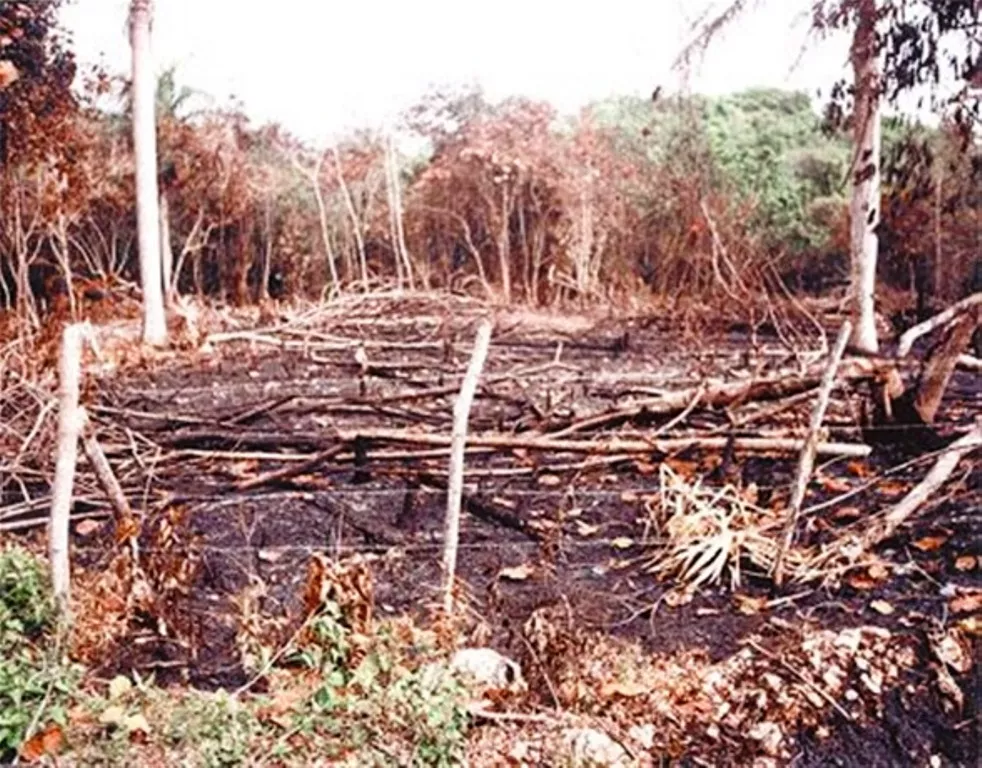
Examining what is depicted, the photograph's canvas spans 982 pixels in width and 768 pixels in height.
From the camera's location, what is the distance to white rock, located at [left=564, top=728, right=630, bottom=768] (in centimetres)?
282

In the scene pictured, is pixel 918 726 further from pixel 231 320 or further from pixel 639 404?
pixel 231 320

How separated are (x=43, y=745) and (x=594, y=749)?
4.81ft

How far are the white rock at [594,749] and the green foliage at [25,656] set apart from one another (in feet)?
4.52

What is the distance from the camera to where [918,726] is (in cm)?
309

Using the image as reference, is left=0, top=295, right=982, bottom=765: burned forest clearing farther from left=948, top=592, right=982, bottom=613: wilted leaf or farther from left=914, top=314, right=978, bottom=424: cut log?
left=914, top=314, right=978, bottom=424: cut log

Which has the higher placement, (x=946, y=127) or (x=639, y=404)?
(x=946, y=127)

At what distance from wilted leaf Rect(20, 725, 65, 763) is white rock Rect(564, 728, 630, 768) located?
1.36 metres

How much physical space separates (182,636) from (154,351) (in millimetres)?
5980

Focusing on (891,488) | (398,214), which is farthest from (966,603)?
(398,214)

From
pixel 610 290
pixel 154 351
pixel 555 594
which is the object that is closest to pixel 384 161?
pixel 610 290

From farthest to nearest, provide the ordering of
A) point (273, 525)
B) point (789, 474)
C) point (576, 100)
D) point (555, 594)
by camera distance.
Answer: point (576, 100), point (789, 474), point (273, 525), point (555, 594)

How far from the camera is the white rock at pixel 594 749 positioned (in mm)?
2818

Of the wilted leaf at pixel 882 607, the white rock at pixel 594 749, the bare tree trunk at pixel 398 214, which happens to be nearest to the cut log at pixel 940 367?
the wilted leaf at pixel 882 607

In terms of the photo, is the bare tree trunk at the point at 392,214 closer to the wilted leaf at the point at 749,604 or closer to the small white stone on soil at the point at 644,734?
the wilted leaf at the point at 749,604
